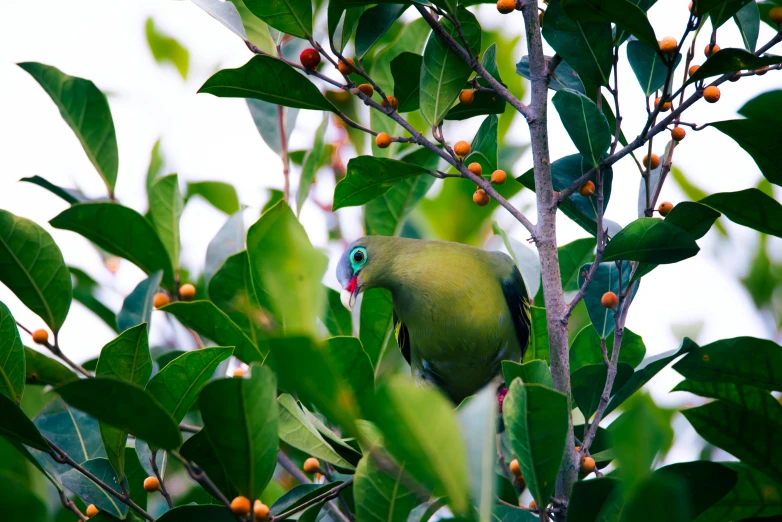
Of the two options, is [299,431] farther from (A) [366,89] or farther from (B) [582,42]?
(B) [582,42]

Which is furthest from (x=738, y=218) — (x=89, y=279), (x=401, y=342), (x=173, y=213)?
(x=89, y=279)

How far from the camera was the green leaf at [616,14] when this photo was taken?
72.4 inches

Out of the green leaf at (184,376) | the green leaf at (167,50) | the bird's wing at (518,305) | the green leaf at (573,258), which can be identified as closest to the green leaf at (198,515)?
the green leaf at (184,376)

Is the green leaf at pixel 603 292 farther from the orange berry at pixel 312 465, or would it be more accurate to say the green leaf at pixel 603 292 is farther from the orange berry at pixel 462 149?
the orange berry at pixel 312 465

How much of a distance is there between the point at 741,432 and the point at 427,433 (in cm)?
136

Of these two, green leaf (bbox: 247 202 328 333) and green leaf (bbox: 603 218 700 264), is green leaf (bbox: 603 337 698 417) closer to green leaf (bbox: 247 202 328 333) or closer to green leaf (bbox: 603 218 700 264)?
green leaf (bbox: 603 218 700 264)

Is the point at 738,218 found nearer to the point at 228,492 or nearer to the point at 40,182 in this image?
the point at 228,492

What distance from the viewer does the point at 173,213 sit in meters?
3.19

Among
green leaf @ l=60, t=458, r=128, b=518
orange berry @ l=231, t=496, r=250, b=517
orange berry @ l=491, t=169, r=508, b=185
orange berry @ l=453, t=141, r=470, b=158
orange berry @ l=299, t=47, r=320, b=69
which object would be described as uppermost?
orange berry @ l=299, t=47, r=320, b=69

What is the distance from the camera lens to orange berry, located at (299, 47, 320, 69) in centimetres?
221

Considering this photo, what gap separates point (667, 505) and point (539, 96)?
125cm

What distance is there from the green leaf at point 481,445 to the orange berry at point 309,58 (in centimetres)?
127

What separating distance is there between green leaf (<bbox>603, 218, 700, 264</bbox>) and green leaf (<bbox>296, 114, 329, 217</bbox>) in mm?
1462

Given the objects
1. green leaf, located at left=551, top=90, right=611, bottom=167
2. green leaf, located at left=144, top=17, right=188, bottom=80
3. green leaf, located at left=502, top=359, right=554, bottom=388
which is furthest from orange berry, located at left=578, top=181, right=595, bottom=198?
green leaf, located at left=144, top=17, right=188, bottom=80
